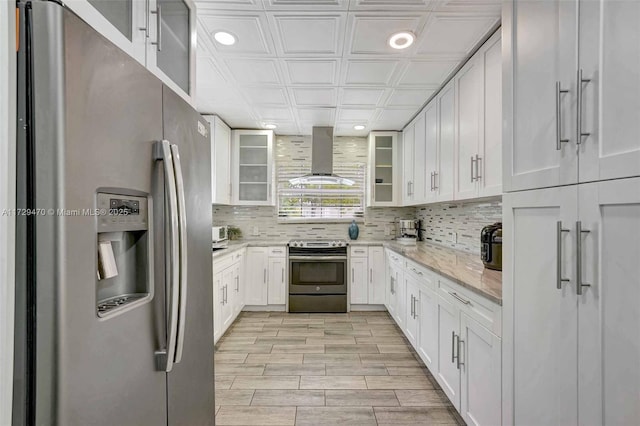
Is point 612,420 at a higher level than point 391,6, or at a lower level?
lower

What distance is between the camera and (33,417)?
635 mm

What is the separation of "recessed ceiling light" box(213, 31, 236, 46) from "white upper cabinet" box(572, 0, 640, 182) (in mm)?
1866

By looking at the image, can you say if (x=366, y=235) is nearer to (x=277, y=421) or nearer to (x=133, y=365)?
(x=277, y=421)

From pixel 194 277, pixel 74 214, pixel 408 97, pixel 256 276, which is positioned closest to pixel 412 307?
pixel 408 97

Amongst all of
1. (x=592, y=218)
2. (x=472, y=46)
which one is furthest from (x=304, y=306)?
(x=592, y=218)

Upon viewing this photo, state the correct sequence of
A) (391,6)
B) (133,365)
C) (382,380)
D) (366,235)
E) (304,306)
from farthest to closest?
(366,235)
(304,306)
(382,380)
(391,6)
(133,365)

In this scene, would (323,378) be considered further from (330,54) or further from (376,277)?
(330,54)

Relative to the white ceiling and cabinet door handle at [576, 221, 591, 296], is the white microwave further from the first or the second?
cabinet door handle at [576, 221, 591, 296]

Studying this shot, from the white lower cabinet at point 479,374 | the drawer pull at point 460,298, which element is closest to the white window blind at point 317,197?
the drawer pull at point 460,298

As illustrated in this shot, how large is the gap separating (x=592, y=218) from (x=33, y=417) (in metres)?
1.40

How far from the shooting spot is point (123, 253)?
0.93m

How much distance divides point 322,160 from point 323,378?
272 cm

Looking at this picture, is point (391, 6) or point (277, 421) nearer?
point (391, 6)

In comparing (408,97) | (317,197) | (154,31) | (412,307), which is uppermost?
(408,97)
